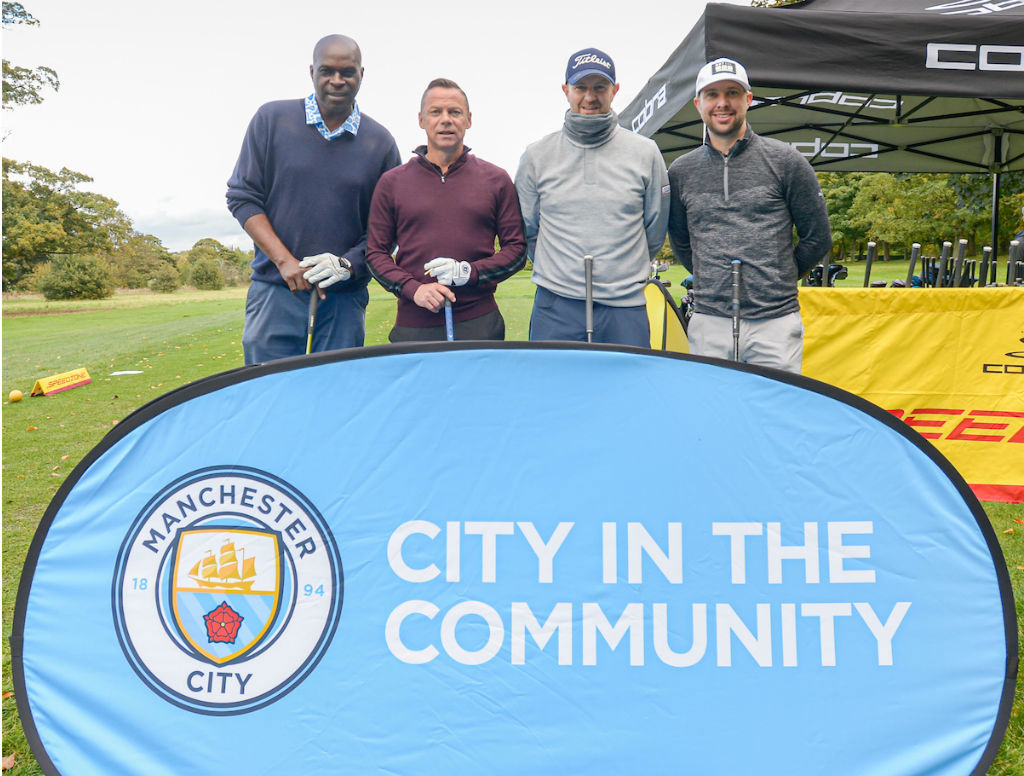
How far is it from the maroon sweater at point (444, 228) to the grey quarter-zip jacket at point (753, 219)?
67 centimetres

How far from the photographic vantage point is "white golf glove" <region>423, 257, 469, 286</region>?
2.42 meters

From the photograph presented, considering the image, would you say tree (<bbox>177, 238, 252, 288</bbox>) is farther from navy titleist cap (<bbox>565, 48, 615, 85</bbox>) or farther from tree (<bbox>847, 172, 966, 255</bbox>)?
navy titleist cap (<bbox>565, 48, 615, 85</bbox>)

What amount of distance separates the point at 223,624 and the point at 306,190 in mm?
1596

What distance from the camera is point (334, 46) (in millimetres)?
2590

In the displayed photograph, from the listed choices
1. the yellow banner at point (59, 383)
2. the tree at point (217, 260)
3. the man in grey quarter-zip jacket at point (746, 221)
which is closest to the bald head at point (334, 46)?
the man in grey quarter-zip jacket at point (746, 221)

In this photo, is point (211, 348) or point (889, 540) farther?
point (211, 348)

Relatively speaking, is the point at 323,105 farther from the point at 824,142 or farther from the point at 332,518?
the point at 824,142

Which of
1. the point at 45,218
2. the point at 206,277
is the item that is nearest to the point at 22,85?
the point at 45,218

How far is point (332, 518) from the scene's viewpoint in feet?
5.46

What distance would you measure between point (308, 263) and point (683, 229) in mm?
1393

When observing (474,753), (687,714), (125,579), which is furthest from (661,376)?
(125,579)

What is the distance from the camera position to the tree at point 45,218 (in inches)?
1399

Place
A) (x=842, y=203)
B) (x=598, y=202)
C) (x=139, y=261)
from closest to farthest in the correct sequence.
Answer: (x=598, y=202) < (x=842, y=203) < (x=139, y=261)

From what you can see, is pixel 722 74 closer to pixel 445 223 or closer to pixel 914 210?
pixel 445 223
